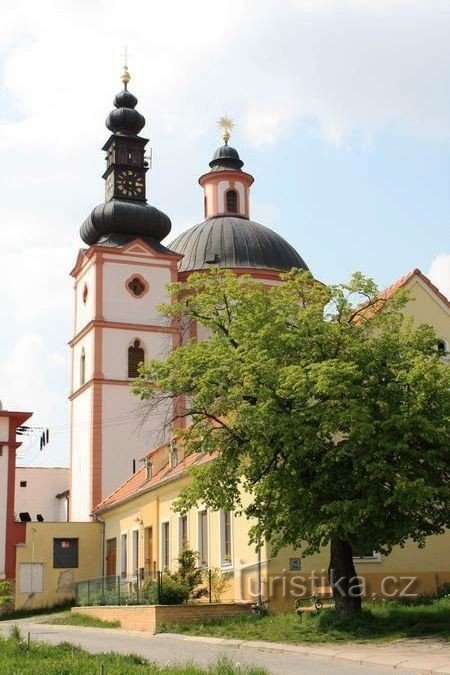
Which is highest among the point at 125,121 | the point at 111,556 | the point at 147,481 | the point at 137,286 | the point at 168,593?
the point at 125,121

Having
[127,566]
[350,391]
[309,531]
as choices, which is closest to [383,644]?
[309,531]

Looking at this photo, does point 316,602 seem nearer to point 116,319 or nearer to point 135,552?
point 135,552

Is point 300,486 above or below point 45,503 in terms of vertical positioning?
below

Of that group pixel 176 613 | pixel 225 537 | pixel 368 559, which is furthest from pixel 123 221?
pixel 176 613

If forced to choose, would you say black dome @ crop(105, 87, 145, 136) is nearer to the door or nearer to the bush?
the door

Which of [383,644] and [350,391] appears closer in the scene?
[383,644]

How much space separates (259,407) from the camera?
853 inches

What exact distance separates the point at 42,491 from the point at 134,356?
80.5ft

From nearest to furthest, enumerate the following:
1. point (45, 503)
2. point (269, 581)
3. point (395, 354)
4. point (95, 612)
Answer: point (395, 354) < point (269, 581) < point (95, 612) < point (45, 503)

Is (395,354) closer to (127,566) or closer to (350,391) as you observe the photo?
(350,391)

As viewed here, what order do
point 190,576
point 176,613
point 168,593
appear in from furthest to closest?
point 190,576, point 168,593, point 176,613

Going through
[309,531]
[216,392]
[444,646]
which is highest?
[216,392]

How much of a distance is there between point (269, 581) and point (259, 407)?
7.11 m

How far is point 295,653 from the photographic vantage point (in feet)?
62.5
